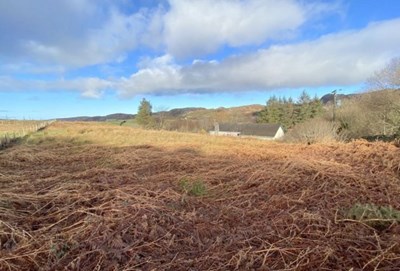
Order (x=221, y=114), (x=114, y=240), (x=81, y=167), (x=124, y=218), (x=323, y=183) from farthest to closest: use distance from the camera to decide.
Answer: (x=221, y=114) < (x=81, y=167) < (x=323, y=183) < (x=124, y=218) < (x=114, y=240)

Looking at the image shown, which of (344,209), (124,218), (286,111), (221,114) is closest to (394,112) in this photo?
(344,209)

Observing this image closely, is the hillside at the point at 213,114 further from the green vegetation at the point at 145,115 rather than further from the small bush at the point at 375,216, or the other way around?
the small bush at the point at 375,216

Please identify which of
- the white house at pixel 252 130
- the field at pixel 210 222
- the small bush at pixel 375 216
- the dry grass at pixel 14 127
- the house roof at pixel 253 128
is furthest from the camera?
the house roof at pixel 253 128

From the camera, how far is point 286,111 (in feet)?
212

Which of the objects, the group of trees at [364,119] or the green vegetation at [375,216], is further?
the group of trees at [364,119]

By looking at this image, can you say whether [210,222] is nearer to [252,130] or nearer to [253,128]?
[252,130]

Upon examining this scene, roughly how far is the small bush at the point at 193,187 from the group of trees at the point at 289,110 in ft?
194

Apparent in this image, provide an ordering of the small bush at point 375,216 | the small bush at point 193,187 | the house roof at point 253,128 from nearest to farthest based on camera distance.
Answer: the small bush at point 375,216 < the small bush at point 193,187 < the house roof at point 253,128

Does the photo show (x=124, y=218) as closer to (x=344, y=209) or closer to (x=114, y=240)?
(x=114, y=240)

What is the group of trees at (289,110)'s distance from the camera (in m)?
62.0

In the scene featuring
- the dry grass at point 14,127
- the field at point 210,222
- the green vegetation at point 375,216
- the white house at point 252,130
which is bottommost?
the white house at point 252,130

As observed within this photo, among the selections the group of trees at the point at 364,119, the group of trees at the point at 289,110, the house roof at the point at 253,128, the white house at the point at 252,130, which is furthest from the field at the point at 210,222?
the group of trees at the point at 289,110

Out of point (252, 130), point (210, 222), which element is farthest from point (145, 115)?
point (210, 222)

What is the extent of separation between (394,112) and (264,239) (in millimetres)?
28493
